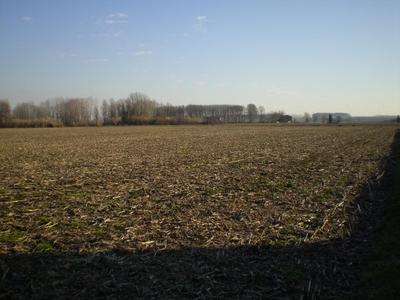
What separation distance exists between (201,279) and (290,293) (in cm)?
144

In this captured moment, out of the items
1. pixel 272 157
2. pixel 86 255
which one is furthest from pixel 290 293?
pixel 272 157

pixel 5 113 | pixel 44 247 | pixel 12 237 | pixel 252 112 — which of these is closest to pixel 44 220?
pixel 12 237


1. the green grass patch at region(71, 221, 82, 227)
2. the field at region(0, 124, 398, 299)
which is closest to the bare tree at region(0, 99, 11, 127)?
the field at region(0, 124, 398, 299)

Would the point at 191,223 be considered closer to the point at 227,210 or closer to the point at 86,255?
the point at 227,210

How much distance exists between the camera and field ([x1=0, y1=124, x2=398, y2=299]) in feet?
16.8

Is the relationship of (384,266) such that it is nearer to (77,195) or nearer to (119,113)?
(77,195)

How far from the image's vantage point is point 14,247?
6.42 metres

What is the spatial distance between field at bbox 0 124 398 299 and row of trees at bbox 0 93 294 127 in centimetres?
8727

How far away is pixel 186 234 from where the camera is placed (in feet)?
23.6

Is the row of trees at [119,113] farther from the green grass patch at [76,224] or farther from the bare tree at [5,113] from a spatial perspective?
the green grass patch at [76,224]

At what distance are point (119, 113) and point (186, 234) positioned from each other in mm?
128993

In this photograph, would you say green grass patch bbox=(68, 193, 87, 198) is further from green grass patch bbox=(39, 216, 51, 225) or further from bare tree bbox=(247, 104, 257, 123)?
bare tree bbox=(247, 104, 257, 123)

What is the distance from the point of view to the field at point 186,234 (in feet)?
16.8

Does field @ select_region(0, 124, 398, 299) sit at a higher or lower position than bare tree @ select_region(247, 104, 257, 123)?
lower
